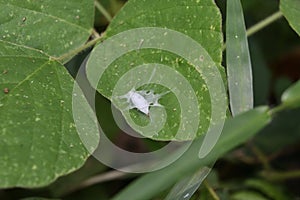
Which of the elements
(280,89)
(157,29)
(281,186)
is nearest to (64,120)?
(157,29)

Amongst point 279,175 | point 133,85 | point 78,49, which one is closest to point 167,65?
point 133,85

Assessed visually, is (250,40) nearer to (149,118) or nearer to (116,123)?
(116,123)

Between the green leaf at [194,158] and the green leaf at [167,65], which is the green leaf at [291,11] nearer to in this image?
the green leaf at [167,65]

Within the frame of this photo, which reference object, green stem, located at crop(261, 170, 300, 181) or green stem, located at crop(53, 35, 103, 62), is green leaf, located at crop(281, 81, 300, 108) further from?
green stem, located at crop(261, 170, 300, 181)

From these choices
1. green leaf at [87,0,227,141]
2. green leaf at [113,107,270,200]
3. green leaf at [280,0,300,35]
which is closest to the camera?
green leaf at [113,107,270,200]

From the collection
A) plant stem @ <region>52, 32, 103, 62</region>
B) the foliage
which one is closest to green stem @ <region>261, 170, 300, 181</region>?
the foliage

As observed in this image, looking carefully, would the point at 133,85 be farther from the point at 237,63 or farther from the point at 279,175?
the point at 279,175
